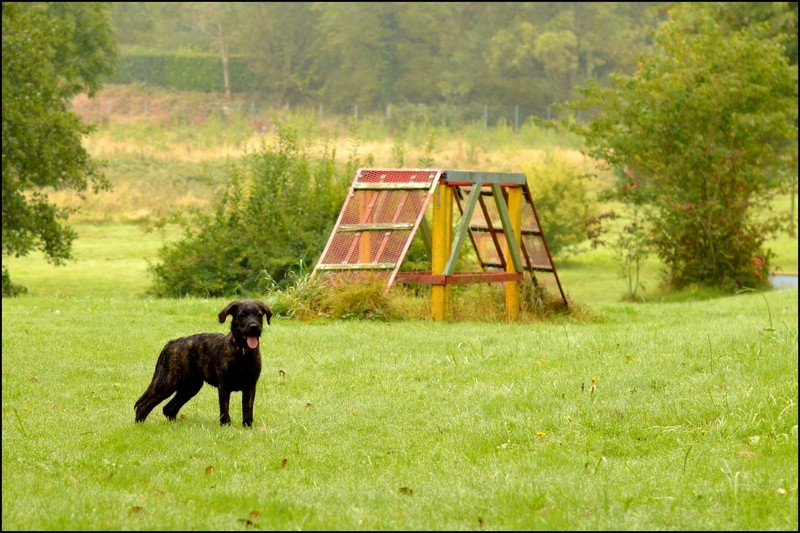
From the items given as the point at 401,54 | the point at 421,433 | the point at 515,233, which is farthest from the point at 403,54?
the point at 421,433

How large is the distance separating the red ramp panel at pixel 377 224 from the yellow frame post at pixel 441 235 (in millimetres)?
210

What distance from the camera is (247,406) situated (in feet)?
29.6

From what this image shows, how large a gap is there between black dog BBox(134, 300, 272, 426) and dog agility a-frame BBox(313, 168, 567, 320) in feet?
25.7

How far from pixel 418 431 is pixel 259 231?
1366 centimetres

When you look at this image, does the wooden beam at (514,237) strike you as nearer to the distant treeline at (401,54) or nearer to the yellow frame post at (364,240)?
the yellow frame post at (364,240)

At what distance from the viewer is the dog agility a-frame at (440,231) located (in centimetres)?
1705

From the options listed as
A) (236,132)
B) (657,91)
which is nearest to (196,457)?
(657,91)

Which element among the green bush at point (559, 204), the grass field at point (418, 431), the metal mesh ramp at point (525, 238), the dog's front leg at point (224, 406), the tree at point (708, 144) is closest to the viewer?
the grass field at point (418, 431)

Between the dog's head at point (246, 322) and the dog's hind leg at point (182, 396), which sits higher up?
the dog's head at point (246, 322)

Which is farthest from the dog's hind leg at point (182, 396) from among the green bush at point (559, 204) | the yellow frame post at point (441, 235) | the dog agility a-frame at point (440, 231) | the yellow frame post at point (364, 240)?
the green bush at point (559, 204)

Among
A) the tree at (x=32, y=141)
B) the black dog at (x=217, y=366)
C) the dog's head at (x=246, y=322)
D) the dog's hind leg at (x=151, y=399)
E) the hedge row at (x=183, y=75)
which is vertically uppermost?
the hedge row at (x=183, y=75)

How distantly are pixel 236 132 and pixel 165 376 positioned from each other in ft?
171

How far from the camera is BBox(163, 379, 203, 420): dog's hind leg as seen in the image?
9.09 meters

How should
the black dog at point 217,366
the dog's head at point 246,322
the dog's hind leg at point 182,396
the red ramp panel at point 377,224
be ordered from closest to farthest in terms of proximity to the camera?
the dog's head at point 246,322, the black dog at point 217,366, the dog's hind leg at point 182,396, the red ramp panel at point 377,224
